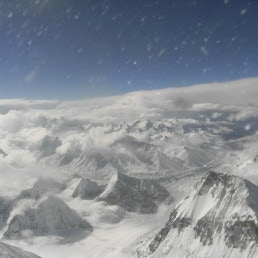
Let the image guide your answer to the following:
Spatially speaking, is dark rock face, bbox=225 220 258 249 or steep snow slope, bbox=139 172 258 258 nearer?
dark rock face, bbox=225 220 258 249

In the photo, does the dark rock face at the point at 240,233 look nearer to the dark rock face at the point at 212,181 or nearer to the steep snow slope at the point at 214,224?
the steep snow slope at the point at 214,224

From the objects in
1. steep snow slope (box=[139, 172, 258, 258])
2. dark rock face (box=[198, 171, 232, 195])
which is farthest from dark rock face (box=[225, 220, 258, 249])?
dark rock face (box=[198, 171, 232, 195])

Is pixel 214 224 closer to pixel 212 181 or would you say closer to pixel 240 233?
pixel 240 233

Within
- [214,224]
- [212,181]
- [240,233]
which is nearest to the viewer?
[240,233]

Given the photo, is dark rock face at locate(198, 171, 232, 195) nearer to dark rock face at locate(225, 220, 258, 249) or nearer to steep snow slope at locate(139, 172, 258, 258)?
steep snow slope at locate(139, 172, 258, 258)

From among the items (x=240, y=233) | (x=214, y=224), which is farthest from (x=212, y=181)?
(x=240, y=233)

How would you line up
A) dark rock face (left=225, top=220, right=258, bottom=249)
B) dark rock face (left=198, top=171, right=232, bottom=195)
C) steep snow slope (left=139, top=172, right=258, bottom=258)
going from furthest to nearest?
dark rock face (left=198, top=171, right=232, bottom=195)
steep snow slope (left=139, top=172, right=258, bottom=258)
dark rock face (left=225, top=220, right=258, bottom=249)

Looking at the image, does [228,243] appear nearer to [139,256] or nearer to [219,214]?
[219,214]

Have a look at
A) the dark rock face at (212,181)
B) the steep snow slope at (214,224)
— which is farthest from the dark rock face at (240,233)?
the dark rock face at (212,181)

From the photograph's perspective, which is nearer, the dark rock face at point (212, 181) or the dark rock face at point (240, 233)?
the dark rock face at point (240, 233)
